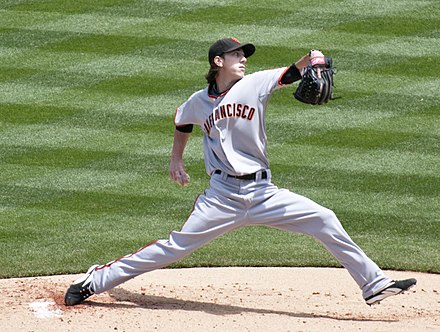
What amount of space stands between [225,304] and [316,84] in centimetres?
160

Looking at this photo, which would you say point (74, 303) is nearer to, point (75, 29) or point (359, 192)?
point (359, 192)

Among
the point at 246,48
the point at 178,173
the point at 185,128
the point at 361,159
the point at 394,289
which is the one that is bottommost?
the point at 361,159

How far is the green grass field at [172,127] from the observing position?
8812mm

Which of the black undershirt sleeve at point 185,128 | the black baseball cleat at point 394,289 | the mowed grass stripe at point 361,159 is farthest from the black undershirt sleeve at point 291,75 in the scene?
the mowed grass stripe at point 361,159

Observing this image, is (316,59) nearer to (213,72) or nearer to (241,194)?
(213,72)

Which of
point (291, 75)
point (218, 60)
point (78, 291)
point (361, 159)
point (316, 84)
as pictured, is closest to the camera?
point (316, 84)

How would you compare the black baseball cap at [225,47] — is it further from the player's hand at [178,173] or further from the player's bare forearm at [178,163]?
the player's hand at [178,173]

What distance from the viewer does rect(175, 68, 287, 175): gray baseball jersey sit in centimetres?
684

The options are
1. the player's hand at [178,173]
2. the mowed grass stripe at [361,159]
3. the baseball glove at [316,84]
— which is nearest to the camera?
the baseball glove at [316,84]

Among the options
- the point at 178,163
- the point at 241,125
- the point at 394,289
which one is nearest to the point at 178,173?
the point at 178,163

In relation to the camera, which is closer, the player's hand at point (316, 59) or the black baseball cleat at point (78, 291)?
the player's hand at point (316, 59)

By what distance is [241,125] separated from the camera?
269 inches

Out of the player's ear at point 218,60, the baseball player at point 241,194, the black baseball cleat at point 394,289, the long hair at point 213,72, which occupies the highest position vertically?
the player's ear at point 218,60

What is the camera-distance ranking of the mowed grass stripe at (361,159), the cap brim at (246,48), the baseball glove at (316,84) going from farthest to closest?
the mowed grass stripe at (361,159)
the cap brim at (246,48)
the baseball glove at (316,84)
